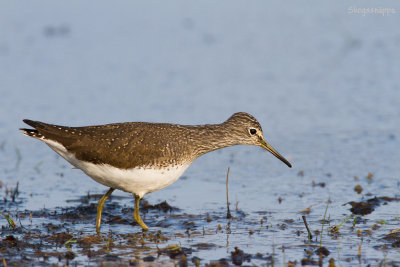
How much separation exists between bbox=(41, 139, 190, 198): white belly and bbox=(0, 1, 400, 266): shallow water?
2.20ft

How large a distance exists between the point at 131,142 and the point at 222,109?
5.82m

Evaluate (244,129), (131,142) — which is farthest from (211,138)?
(131,142)

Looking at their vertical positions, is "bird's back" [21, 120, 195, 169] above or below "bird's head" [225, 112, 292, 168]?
below

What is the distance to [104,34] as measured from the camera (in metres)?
19.5

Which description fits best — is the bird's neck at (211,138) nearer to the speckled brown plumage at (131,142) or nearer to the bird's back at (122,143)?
the speckled brown plumage at (131,142)

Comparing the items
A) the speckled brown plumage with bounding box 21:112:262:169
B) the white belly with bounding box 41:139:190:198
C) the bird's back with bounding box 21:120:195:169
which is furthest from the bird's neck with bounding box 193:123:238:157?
the white belly with bounding box 41:139:190:198

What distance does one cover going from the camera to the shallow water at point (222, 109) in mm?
8414

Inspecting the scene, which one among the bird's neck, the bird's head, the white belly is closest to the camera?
the white belly

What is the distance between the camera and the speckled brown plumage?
8352 millimetres

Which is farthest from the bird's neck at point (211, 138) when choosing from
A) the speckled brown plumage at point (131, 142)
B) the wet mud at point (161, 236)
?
the wet mud at point (161, 236)

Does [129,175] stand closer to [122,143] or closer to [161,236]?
[122,143]

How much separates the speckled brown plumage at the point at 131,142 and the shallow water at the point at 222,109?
3.29ft

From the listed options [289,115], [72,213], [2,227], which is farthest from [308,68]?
[2,227]

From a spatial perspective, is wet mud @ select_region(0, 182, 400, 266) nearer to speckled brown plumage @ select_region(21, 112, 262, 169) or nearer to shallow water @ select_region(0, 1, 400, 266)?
shallow water @ select_region(0, 1, 400, 266)
